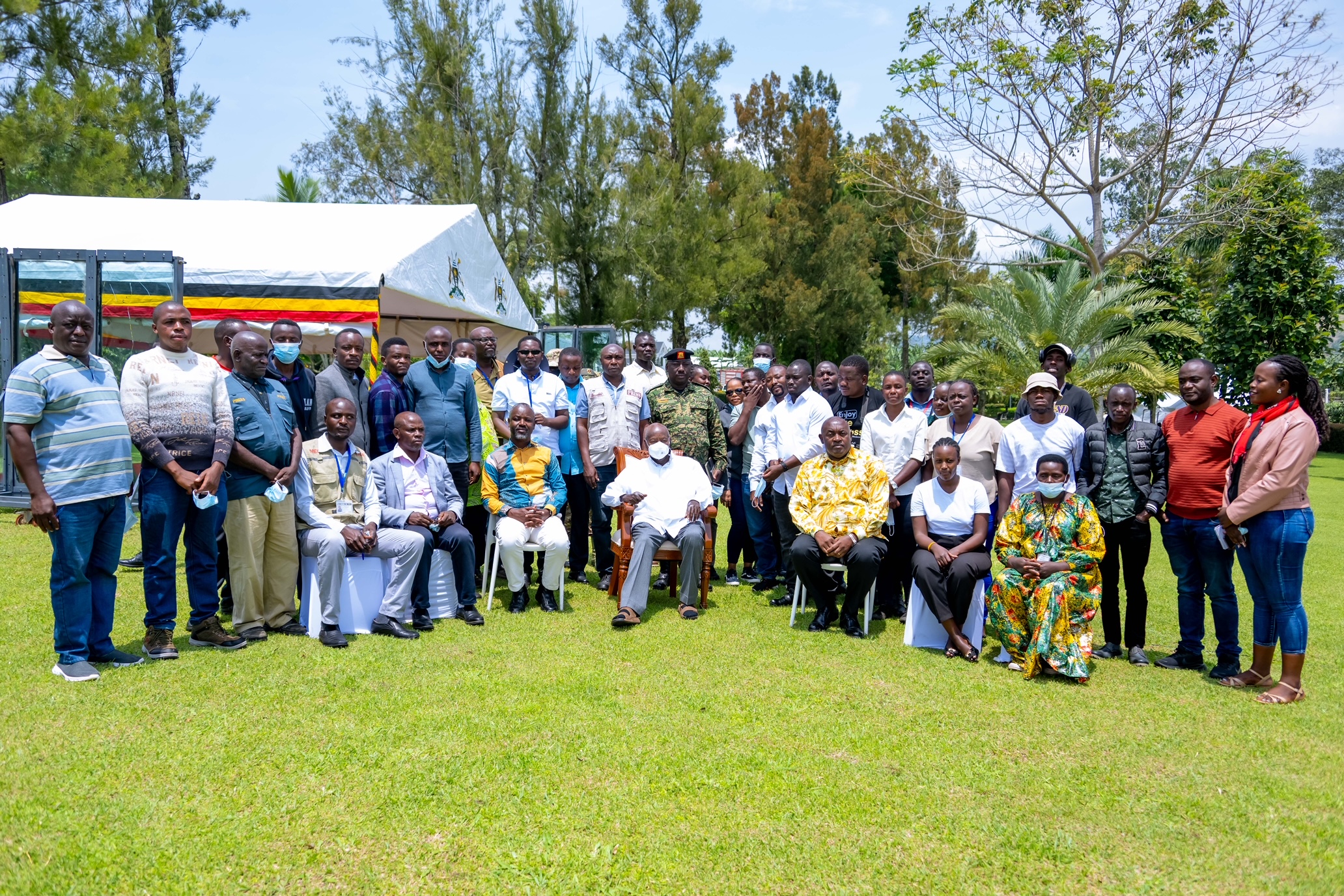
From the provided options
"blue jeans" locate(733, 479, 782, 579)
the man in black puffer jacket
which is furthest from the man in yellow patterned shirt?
the man in black puffer jacket

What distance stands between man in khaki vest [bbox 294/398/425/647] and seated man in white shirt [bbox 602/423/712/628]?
1610 mm

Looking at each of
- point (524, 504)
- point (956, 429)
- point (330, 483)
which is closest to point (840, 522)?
point (956, 429)

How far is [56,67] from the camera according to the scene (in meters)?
15.1

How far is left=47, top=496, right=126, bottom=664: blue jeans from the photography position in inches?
179

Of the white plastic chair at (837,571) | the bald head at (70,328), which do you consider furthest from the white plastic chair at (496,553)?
the bald head at (70,328)

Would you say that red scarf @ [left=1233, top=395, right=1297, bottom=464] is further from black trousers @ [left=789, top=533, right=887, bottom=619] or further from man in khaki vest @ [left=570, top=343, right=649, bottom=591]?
man in khaki vest @ [left=570, top=343, right=649, bottom=591]

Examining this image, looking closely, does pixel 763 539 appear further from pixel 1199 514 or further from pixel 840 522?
pixel 1199 514

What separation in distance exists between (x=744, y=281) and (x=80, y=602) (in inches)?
942

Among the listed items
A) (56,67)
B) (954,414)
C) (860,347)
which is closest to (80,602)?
(954,414)

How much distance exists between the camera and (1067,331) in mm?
15531

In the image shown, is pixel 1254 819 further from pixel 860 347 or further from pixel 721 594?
pixel 860 347

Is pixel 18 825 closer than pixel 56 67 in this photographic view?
Yes

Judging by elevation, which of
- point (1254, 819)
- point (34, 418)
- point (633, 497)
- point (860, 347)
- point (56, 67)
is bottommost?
point (1254, 819)

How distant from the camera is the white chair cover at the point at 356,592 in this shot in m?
5.74
